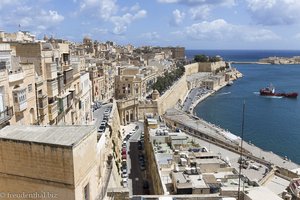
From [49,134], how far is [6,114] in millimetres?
3619

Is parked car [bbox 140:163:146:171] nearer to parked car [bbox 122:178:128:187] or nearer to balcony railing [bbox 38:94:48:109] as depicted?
parked car [bbox 122:178:128:187]

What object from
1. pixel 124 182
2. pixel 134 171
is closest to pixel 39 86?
pixel 124 182

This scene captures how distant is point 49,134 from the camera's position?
22.1 feet

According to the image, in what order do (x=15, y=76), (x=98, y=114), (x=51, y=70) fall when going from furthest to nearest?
(x=98, y=114) → (x=51, y=70) → (x=15, y=76)

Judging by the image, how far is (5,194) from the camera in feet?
22.5

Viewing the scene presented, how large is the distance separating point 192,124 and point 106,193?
30.0 meters

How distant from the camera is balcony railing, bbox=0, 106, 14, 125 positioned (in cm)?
928

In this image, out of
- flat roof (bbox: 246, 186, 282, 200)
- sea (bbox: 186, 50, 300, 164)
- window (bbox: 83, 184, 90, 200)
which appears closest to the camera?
window (bbox: 83, 184, 90, 200)

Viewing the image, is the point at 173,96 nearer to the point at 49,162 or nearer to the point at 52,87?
the point at 52,87

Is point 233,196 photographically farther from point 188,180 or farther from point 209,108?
point 209,108

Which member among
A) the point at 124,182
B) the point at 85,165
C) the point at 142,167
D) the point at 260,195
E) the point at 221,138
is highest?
the point at 85,165

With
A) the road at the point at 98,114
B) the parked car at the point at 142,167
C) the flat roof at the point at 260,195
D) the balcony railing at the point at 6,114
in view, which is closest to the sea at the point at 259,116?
the parked car at the point at 142,167

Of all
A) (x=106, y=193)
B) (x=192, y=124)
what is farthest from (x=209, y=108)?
(x=106, y=193)

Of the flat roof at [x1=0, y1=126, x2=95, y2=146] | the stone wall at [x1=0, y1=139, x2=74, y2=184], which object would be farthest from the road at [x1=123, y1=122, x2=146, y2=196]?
the stone wall at [x1=0, y1=139, x2=74, y2=184]
